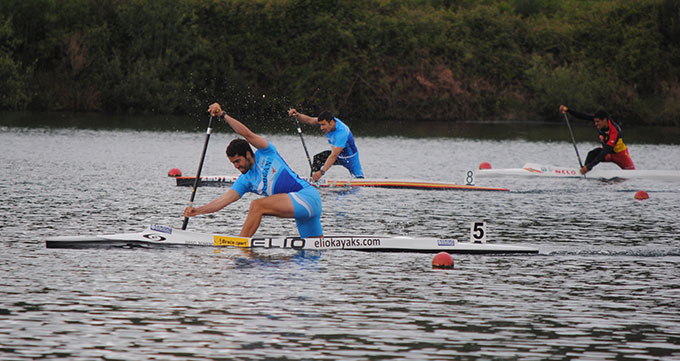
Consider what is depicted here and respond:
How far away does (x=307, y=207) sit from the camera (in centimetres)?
1461

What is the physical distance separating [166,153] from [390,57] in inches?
1365

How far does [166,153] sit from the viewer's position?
36.0 m

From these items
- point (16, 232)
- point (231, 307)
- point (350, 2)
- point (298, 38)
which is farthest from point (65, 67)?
point (231, 307)

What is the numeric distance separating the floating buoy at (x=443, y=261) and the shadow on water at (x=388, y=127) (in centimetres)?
3597

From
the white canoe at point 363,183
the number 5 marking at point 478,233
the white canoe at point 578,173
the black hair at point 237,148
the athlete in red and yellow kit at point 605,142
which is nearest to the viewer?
the black hair at point 237,148

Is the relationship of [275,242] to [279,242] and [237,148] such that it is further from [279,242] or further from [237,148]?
[237,148]

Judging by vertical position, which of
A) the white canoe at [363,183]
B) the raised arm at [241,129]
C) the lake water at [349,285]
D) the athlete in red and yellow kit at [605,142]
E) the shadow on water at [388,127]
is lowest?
the lake water at [349,285]

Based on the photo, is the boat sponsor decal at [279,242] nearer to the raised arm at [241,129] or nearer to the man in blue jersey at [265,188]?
the man in blue jersey at [265,188]

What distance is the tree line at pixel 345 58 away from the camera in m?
63.5

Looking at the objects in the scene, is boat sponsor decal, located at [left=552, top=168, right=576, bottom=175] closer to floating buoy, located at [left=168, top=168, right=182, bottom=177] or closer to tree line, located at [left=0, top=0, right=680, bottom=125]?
floating buoy, located at [left=168, top=168, right=182, bottom=177]

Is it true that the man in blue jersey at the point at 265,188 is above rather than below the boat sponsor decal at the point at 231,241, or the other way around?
above

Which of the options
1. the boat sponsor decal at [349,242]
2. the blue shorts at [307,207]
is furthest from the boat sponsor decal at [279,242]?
the boat sponsor decal at [349,242]

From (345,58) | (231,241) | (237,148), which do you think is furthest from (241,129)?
(345,58)

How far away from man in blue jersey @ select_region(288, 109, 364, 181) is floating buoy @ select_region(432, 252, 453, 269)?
8064 millimetres
